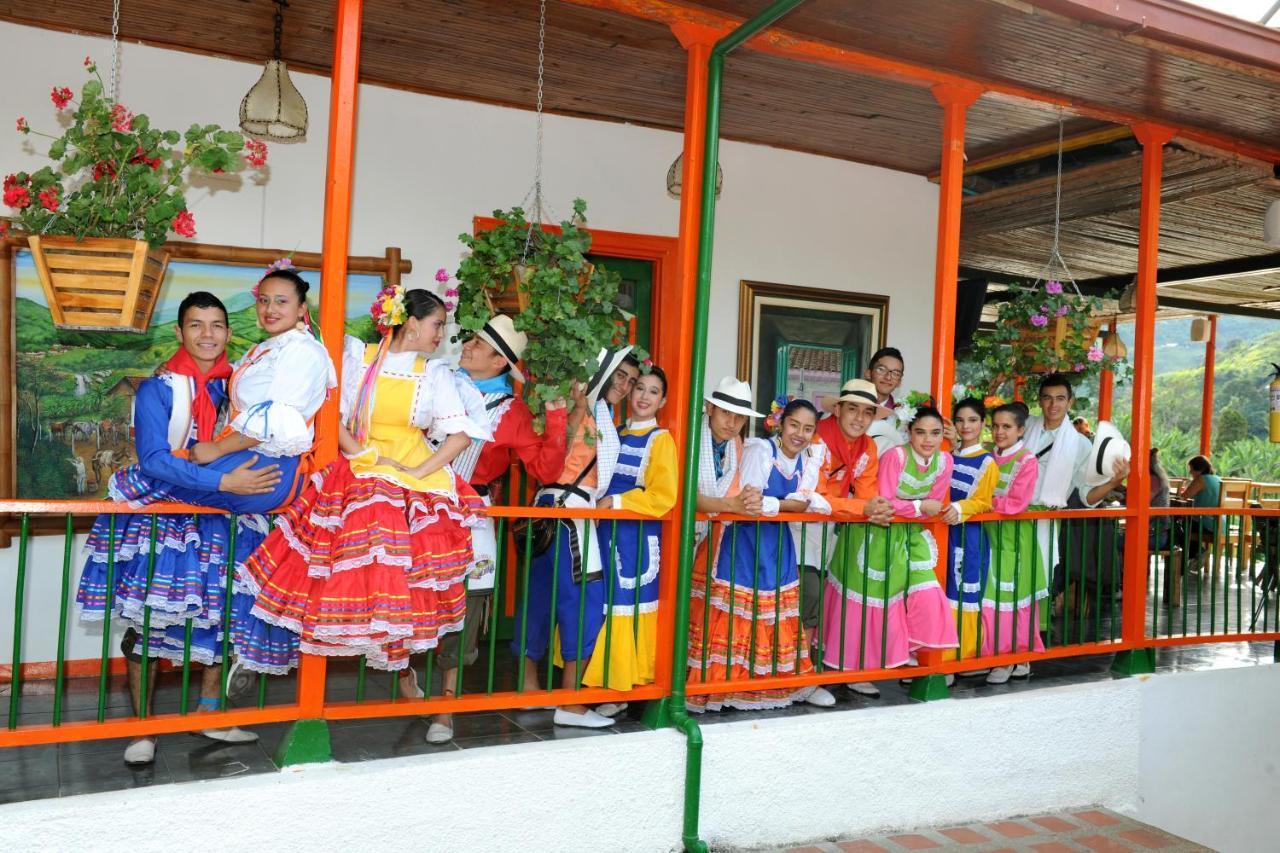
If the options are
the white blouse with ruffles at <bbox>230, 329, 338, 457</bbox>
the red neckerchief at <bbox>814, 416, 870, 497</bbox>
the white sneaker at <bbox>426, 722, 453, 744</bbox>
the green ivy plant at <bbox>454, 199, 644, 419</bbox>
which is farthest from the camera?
the red neckerchief at <bbox>814, 416, 870, 497</bbox>

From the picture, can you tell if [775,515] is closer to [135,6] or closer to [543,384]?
[543,384]

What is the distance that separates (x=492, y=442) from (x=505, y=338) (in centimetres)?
45

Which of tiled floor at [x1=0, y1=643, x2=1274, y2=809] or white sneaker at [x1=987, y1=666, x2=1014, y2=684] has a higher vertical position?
white sneaker at [x1=987, y1=666, x2=1014, y2=684]

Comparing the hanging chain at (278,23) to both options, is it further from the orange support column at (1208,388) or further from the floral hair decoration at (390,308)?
the orange support column at (1208,388)

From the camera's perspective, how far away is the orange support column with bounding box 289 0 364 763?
3.79 metres

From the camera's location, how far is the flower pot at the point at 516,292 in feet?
13.5

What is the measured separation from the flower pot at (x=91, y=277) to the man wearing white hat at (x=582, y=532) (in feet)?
6.08

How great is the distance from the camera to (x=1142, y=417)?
5.88 metres

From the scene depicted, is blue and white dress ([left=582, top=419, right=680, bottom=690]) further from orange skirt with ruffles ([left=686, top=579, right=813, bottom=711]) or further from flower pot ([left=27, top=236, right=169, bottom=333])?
flower pot ([left=27, top=236, right=169, bottom=333])

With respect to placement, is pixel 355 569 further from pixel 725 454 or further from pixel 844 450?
pixel 844 450

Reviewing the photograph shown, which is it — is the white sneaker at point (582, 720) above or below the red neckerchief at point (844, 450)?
below

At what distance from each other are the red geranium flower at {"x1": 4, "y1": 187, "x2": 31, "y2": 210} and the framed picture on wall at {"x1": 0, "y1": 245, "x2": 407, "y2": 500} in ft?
6.79

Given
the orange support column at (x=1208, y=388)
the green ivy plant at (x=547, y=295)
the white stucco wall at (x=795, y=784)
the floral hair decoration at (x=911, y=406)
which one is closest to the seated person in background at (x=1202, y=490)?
the orange support column at (x=1208, y=388)

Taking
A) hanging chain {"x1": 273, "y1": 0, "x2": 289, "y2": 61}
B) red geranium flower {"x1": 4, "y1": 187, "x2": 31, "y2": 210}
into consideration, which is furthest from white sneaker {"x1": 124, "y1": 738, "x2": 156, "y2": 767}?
hanging chain {"x1": 273, "y1": 0, "x2": 289, "y2": 61}
